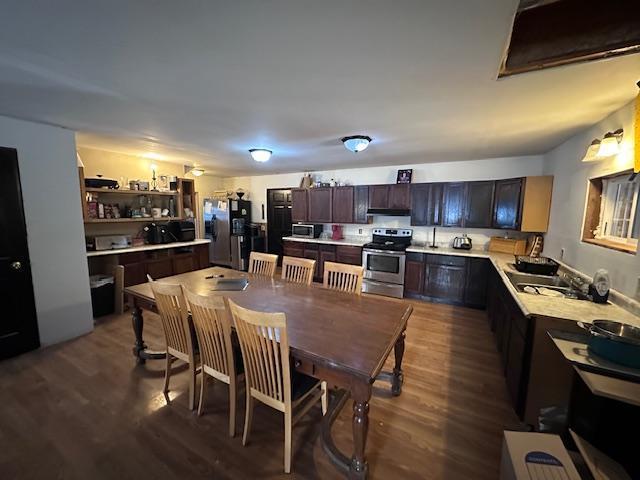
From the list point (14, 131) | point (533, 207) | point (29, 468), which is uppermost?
point (14, 131)

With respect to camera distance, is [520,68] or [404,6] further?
[520,68]

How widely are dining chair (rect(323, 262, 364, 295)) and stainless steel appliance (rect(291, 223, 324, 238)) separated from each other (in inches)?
116

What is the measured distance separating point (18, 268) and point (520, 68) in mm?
4488

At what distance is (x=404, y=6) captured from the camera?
3.33ft

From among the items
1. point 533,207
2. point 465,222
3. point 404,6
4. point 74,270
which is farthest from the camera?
point 465,222

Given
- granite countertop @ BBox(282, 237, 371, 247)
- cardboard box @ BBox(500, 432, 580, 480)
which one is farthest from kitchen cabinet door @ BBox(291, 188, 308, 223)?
cardboard box @ BBox(500, 432, 580, 480)

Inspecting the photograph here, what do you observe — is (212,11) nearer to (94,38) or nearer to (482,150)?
(94,38)

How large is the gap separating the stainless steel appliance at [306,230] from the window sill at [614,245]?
4.09 meters

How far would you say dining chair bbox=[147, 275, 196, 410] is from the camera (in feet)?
5.93

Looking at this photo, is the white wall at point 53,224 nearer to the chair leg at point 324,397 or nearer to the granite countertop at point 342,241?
the chair leg at point 324,397

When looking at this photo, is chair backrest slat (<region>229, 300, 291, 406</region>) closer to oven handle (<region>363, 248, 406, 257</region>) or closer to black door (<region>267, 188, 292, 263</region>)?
oven handle (<region>363, 248, 406, 257</region>)

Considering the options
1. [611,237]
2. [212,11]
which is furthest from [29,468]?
[611,237]

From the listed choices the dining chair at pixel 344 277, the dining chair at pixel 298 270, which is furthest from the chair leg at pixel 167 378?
the dining chair at pixel 344 277

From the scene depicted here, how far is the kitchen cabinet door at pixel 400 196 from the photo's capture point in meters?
4.56
